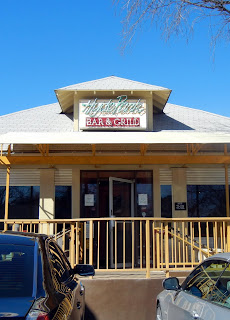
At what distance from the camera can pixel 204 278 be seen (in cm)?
421

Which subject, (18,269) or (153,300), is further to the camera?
(153,300)

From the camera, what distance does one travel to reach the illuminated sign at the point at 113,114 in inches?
447

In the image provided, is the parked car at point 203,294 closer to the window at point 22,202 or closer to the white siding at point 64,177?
the white siding at point 64,177

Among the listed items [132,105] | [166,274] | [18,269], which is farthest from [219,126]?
[18,269]

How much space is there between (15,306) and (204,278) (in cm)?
215

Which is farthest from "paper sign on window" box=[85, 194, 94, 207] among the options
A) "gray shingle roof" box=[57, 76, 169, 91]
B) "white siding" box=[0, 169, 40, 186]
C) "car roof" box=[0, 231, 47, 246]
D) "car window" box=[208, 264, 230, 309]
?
"car window" box=[208, 264, 230, 309]

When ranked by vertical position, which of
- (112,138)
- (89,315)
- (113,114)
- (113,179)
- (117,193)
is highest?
(113,114)

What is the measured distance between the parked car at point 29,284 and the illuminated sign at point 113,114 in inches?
304

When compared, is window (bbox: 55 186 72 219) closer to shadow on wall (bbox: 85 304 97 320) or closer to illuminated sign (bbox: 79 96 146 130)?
illuminated sign (bbox: 79 96 146 130)

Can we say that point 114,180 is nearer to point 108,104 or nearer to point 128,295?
point 108,104

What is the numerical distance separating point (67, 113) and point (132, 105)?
279 cm

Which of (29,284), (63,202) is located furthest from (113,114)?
(29,284)

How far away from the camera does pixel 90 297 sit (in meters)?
6.80

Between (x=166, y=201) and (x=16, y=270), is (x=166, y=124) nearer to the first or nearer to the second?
(x=166, y=201)
